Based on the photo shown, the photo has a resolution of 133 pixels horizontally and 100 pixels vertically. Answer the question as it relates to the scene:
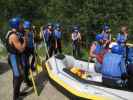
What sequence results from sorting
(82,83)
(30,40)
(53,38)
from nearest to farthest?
(82,83)
(30,40)
(53,38)

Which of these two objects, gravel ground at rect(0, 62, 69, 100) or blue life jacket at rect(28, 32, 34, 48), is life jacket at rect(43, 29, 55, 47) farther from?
blue life jacket at rect(28, 32, 34, 48)

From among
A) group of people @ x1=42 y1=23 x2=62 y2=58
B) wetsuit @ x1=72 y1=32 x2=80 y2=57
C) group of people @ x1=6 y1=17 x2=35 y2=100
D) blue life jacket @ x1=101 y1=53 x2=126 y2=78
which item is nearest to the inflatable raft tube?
blue life jacket @ x1=101 y1=53 x2=126 y2=78

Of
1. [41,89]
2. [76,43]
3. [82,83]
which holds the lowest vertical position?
[41,89]

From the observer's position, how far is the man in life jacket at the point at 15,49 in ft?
25.2

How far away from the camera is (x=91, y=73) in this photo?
9.34 metres

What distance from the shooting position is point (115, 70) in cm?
752

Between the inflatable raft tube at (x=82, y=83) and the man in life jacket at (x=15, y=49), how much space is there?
1076 millimetres

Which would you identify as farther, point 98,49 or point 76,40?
point 76,40

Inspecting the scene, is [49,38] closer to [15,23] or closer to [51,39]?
[51,39]

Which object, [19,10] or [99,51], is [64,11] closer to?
[19,10]

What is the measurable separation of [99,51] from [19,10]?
16.4m

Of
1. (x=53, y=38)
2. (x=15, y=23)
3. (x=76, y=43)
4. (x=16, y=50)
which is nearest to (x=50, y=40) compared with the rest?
(x=53, y=38)

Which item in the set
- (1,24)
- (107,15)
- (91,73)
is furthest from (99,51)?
(1,24)

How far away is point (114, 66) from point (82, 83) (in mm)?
864
